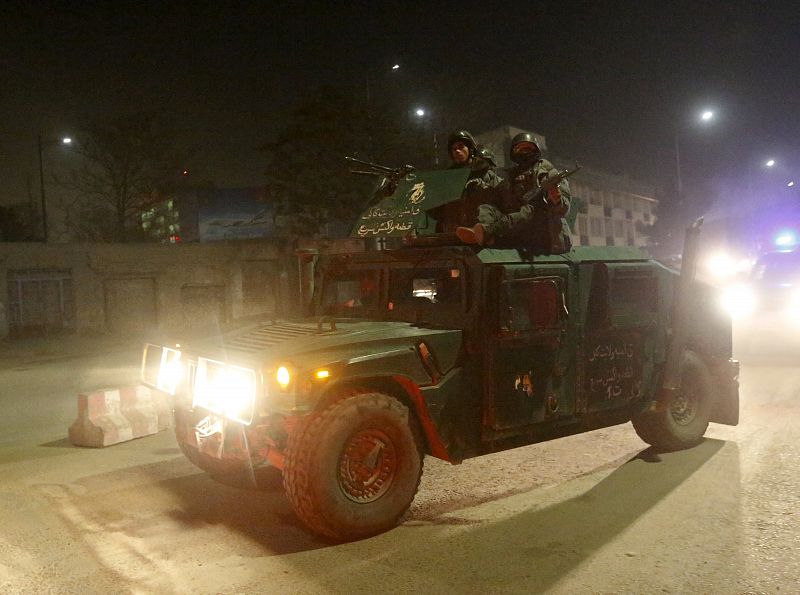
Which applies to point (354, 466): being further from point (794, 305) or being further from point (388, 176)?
point (794, 305)

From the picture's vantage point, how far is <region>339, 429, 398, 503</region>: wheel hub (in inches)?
174

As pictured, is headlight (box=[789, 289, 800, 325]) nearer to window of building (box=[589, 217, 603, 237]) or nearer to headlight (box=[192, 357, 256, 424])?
headlight (box=[192, 357, 256, 424])

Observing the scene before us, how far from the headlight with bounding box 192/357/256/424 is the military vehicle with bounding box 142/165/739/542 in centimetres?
1

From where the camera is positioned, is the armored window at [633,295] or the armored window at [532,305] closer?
the armored window at [532,305]

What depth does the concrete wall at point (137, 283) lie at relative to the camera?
2281 cm

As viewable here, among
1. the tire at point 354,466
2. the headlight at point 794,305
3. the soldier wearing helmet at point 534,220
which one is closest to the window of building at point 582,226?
the headlight at point 794,305

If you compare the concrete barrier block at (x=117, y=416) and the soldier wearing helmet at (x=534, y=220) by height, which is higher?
the soldier wearing helmet at (x=534, y=220)

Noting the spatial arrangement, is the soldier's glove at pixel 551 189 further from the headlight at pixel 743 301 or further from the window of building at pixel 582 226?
the window of building at pixel 582 226

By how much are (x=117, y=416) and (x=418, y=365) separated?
13.7 ft

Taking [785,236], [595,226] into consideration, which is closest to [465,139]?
[785,236]

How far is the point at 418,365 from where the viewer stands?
4.62 meters

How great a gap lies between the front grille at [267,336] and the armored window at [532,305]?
1349 mm

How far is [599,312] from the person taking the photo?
5.47 metres

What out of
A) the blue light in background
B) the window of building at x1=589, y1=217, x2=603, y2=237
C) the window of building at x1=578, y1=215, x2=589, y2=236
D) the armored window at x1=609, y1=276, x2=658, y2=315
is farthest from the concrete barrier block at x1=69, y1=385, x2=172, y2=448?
the window of building at x1=589, y1=217, x2=603, y2=237
